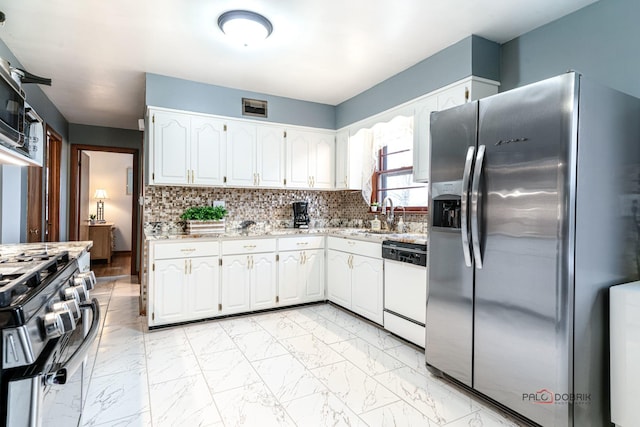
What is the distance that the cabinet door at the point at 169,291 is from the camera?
3166mm

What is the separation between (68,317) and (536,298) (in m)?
1.92

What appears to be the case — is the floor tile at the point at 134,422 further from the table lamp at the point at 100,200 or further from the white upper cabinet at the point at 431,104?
the table lamp at the point at 100,200

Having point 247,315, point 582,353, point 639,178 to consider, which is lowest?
point 247,315

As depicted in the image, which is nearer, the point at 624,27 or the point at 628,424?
the point at 628,424

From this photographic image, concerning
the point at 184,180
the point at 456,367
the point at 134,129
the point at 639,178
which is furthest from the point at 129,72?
the point at 639,178

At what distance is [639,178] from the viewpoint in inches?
74.0

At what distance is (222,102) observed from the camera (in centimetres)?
378

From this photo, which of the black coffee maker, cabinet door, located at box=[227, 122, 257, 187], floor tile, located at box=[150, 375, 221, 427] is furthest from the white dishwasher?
cabinet door, located at box=[227, 122, 257, 187]

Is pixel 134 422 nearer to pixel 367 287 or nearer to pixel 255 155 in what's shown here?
pixel 367 287

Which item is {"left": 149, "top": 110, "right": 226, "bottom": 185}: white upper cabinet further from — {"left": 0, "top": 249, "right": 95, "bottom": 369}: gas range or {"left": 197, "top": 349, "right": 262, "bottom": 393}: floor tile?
{"left": 0, "top": 249, "right": 95, "bottom": 369}: gas range

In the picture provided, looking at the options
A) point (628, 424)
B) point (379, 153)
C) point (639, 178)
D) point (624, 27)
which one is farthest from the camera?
point (379, 153)

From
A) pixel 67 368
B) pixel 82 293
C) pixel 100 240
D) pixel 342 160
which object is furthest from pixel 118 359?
pixel 100 240

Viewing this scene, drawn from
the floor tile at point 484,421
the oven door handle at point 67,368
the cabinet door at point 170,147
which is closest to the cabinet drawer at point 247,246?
the cabinet door at point 170,147

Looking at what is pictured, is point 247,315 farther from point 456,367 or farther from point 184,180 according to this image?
point 456,367
